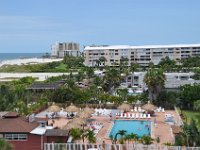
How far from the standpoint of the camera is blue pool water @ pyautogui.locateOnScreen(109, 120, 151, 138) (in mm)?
36094

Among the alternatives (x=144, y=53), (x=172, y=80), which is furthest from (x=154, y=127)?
→ (x=144, y=53)

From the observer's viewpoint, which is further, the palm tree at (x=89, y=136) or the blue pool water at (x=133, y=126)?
the blue pool water at (x=133, y=126)

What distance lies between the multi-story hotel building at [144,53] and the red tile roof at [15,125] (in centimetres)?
7717

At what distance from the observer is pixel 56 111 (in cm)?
4209

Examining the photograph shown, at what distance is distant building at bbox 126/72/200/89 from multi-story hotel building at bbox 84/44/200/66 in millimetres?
33351

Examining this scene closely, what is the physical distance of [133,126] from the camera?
3897 centimetres

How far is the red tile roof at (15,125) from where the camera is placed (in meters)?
25.8

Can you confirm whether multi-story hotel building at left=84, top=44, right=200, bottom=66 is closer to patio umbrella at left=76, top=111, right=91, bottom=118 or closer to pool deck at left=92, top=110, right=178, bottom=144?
pool deck at left=92, top=110, right=178, bottom=144

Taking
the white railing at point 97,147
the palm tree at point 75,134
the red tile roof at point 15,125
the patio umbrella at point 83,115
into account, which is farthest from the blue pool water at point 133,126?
Answer: the red tile roof at point 15,125

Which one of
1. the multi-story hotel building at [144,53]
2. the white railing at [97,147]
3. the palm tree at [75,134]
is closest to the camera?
the white railing at [97,147]

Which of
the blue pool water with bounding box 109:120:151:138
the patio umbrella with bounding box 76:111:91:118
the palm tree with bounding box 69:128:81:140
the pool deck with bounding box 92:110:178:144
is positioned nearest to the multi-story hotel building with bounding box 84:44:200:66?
the pool deck with bounding box 92:110:178:144

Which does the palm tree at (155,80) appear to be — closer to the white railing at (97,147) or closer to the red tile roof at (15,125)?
the red tile roof at (15,125)

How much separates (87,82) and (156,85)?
2302 cm

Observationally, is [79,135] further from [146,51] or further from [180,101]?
[146,51]
